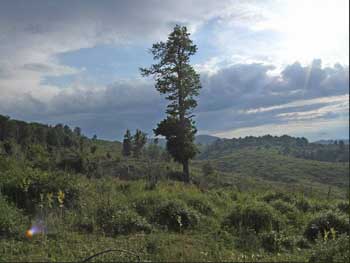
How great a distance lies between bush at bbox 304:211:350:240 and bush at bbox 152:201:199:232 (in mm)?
3102

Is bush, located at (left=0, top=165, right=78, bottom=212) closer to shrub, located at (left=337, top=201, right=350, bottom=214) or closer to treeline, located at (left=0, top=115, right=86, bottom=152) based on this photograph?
Answer: shrub, located at (left=337, top=201, right=350, bottom=214)

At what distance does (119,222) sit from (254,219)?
397cm

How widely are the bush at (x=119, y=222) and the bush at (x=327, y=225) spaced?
4.47m

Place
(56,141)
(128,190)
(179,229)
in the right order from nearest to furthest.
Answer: (179,229) < (128,190) < (56,141)

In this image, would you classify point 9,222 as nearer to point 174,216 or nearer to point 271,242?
point 174,216

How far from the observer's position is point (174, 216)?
967cm

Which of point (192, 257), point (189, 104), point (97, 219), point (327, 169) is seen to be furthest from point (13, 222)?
point (327, 169)

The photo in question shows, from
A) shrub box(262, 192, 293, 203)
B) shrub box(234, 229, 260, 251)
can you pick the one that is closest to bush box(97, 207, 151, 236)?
shrub box(234, 229, 260, 251)

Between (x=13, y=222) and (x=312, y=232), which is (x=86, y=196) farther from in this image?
(x=312, y=232)

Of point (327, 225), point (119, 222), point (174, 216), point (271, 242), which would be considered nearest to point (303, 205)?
point (327, 225)

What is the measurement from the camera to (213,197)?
14.0 m

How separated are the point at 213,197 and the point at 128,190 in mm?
3321

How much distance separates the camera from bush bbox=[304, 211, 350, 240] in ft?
32.2

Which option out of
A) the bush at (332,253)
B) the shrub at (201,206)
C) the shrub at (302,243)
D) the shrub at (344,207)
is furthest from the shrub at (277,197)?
the bush at (332,253)
